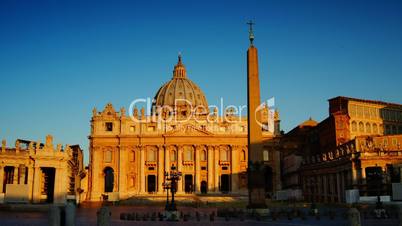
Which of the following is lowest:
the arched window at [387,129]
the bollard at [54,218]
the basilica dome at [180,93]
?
the bollard at [54,218]

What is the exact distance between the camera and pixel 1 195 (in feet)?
121

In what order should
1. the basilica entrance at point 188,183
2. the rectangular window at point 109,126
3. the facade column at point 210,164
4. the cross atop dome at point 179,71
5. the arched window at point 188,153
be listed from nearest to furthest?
the facade column at point 210,164, the arched window at point 188,153, the rectangular window at point 109,126, the basilica entrance at point 188,183, the cross atop dome at point 179,71

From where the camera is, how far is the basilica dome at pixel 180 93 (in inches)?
4085

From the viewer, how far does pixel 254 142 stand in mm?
24938

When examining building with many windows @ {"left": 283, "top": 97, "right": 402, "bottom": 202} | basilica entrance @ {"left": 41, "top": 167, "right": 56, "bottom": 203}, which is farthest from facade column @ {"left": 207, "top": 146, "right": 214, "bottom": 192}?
basilica entrance @ {"left": 41, "top": 167, "right": 56, "bottom": 203}

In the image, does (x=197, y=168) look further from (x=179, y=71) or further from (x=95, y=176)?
(x=179, y=71)

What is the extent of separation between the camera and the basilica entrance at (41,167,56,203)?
42.7 metres

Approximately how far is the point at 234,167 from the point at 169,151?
10.4 meters

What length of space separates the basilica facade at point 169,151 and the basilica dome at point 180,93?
27.0 meters

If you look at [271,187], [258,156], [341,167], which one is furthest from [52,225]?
[271,187]

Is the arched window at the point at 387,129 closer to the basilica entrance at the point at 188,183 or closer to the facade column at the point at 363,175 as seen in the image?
the facade column at the point at 363,175

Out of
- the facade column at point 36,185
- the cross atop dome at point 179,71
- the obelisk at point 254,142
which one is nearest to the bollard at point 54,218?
the obelisk at point 254,142

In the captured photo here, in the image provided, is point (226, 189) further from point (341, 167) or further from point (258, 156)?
point (258, 156)

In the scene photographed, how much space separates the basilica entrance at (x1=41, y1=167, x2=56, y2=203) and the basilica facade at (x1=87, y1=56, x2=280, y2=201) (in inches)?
1076
